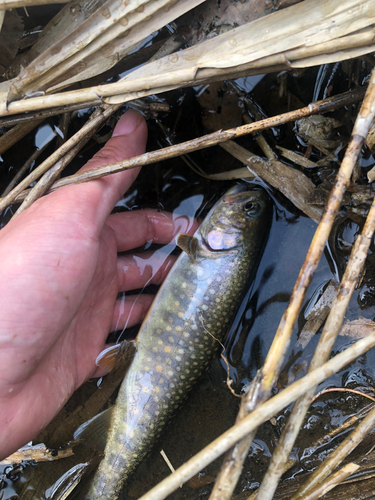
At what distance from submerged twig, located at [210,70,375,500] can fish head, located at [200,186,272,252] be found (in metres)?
0.78

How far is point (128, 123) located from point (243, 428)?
5.90ft

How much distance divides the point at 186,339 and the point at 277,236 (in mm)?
957

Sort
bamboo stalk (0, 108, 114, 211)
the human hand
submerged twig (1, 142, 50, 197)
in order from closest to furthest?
the human hand → bamboo stalk (0, 108, 114, 211) → submerged twig (1, 142, 50, 197)

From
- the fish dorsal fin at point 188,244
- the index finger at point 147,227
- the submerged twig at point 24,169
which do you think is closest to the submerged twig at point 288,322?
the fish dorsal fin at point 188,244

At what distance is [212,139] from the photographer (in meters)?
1.74

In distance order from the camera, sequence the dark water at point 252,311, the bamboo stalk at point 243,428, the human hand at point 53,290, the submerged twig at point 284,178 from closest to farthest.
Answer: the bamboo stalk at point 243,428 < the human hand at point 53,290 < the submerged twig at point 284,178 < the dark water at point 252,311

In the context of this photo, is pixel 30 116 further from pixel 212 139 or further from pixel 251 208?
pixel 251 208

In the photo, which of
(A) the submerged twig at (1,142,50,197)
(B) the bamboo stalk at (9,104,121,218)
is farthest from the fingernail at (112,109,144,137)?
(A) the submerged twig at (1,142,50,197)

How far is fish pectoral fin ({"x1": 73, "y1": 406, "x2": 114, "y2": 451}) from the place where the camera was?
7.15 ft

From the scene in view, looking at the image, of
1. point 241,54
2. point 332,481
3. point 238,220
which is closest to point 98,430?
point 332,481

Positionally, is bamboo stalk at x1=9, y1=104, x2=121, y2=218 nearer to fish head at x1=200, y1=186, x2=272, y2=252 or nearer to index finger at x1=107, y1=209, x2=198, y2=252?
index finger at x1=107, y1=209, x2=198, y2=252

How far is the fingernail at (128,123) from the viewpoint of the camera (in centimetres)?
211

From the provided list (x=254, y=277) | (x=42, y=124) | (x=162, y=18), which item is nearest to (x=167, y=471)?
(x=254, y=277)

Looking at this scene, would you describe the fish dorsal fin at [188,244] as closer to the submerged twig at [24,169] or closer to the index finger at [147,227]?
the index finger at [147,227]
